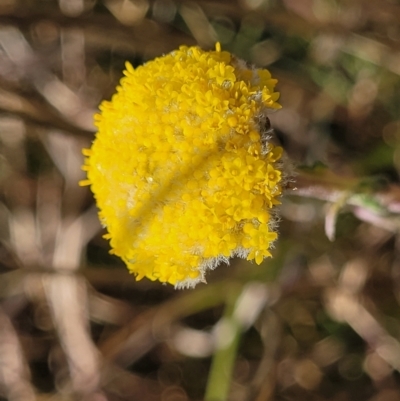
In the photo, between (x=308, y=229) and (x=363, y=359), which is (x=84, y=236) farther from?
(x=363, y=359)

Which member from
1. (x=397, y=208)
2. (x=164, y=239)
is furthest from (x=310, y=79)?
(x=164, y=239)

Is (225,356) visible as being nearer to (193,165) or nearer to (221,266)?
(221,266)

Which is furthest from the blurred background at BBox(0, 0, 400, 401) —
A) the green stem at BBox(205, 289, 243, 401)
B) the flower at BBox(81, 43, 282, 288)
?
the flower at BBox(81, 43, 282, 288)

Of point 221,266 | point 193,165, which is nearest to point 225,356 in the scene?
point 221,266

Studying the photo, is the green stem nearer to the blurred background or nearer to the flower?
the blurred background

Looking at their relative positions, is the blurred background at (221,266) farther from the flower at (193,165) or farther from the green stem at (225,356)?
the flower at (193,165)
